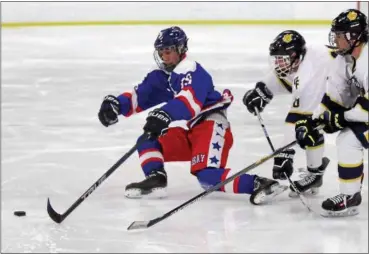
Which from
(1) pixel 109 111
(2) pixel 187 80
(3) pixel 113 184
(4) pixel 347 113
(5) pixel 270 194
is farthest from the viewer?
(3) pixel 113 184

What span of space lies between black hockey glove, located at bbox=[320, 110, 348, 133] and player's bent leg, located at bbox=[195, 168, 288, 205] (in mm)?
300

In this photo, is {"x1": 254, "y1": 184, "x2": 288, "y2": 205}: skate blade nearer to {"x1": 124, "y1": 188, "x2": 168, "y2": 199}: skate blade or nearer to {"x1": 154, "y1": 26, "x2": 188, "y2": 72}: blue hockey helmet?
{"x1": 124, "y1": 188, "x2": 168, "y2": 199}: skate blade

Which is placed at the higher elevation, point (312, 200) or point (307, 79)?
point (307, 79)

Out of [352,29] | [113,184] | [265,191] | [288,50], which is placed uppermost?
[352,29]

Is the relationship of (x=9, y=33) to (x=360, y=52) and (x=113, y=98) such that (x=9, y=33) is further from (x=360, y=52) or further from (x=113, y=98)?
(x=360, y=52)

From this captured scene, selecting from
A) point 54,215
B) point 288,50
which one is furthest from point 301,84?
point 54,215

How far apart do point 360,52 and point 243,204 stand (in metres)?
0.69

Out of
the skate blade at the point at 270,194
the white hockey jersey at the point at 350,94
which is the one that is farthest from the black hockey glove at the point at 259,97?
the skate blade at the point at 270,194

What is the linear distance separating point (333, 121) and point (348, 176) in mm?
195

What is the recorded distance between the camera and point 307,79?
2971 millimetres

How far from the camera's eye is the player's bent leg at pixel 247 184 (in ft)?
9.56

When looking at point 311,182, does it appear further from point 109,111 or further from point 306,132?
point 109,111

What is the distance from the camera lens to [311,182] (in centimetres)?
307

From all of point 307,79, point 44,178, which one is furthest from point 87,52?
point 307,79
